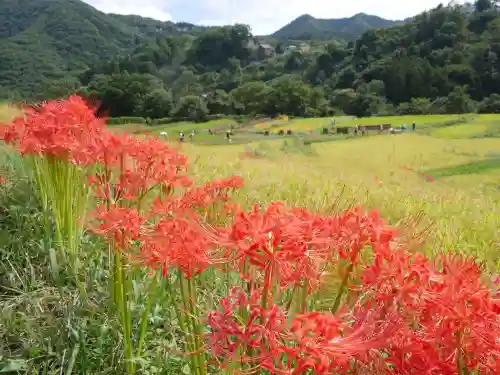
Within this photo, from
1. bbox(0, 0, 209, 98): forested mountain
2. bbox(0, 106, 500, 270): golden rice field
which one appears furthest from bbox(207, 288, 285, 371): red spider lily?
bbox(0, 0, 209, 98): forested mountain

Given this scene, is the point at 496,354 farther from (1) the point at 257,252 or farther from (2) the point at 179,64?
(2) the point at 179,64

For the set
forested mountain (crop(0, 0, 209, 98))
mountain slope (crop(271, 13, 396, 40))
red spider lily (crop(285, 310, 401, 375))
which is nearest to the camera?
red spider lily (crop(285, 310, 401, 375))

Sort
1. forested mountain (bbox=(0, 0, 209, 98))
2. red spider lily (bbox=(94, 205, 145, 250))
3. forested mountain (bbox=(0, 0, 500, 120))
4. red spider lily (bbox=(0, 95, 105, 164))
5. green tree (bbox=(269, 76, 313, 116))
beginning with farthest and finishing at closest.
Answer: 1. forested mountain (bbox=(0, 0, 209, 98))
2. green tree (bbox=(269, 76, 313, 116))
3. forested mountain (bbox=(0, 0, 500, 120))
4. red spider lily (bbox=(0, 95, 105, 164))
5. red spider lily (bbox=(94, 205, 145, 250))

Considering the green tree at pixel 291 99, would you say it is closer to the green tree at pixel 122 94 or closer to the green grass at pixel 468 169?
the green tree at pixel 122 94

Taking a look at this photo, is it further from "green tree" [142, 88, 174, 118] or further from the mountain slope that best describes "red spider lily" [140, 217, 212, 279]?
the mountain slope

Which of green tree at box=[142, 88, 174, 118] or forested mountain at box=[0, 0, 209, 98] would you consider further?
forested mountain at box=[0, 0, 209, 98]

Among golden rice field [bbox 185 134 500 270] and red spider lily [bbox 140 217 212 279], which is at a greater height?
red spider lily [bbox 140 217 212 279]

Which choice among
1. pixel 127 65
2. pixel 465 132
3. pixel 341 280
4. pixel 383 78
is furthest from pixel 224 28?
pixel 341 280

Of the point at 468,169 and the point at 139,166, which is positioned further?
the point at 468,169

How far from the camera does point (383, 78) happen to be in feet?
167

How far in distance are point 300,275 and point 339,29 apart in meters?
201

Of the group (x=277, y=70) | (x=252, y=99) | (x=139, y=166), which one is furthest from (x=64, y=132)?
(x=277, y=70)

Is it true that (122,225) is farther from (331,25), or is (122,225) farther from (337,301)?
(331,25)

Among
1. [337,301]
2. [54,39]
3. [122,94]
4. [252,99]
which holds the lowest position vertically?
[337,301]
